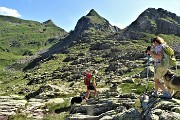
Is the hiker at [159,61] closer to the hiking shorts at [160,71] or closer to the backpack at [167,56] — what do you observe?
the hiking shorts at [160,71]

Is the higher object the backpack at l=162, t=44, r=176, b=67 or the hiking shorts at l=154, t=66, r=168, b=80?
the backpack at l=162, t=44, r=176, b=67

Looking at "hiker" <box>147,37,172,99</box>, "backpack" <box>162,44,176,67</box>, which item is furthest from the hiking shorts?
"backpack" <box>162,44,176,67</box>

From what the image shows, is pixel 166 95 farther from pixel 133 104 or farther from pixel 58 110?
pixel 58 110

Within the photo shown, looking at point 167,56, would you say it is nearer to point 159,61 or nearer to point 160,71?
point 159,61

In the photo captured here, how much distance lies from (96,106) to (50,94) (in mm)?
19254

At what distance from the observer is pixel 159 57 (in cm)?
1577

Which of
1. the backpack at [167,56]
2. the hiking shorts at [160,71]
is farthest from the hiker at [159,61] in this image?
the backpack at [167,56]

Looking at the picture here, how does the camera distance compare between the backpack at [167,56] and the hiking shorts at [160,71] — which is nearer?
the backpack at [167,56]

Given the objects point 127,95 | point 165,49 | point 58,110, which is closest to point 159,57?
point 165,49

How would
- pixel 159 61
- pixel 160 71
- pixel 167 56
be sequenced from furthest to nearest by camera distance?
pixel 160 71 < pixel 159 61 < pixel 167 56

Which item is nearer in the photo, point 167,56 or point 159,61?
point 167,56

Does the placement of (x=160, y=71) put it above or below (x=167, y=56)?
below

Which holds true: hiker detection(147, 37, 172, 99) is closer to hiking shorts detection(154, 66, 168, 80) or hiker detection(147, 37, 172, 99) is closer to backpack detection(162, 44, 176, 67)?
hiking shorts detection(154, 66, 168, 80)

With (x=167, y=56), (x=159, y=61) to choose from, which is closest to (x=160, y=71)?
(x=159, y=61)
